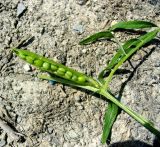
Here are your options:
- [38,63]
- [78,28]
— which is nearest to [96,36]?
[78,28]

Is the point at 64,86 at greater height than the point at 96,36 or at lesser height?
lesser

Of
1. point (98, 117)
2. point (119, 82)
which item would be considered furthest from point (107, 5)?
point (98, 117)

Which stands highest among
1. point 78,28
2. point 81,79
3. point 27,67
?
point 78,28

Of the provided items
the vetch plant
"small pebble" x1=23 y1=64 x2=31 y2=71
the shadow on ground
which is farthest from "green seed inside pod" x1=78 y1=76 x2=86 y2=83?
the shadow on ground

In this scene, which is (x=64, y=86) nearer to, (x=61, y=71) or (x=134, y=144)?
(x=61, y=71)

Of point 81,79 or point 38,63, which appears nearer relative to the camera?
point 38,63

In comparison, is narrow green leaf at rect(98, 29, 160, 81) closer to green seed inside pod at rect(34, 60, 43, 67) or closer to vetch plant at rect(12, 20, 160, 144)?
vetch plant at rect(12, 20, 160, 144)

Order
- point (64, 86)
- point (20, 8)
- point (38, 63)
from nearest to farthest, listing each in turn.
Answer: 1. point (38, 63)
2. point (64, 86)
3. point (20, 8)
